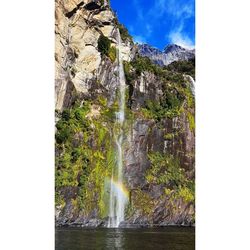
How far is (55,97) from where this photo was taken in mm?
7121

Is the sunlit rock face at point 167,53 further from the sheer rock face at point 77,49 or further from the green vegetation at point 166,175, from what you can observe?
the green vegetation at point 166,175

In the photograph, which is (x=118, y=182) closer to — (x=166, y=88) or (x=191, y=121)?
(x=191, y=121)

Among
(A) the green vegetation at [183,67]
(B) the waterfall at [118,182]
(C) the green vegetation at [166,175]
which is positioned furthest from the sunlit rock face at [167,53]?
(C) the green vegetation at [166,175]

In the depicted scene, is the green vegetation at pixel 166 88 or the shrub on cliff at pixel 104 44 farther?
the shrub on cliff at pixel 104 44

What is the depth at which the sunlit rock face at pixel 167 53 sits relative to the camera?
21.3 ft

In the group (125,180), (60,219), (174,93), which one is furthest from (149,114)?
(60,219)

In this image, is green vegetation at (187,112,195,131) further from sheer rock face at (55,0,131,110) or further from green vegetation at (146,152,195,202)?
sheer rock face at (55,0,131,110)

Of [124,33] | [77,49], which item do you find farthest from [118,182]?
[77,49]

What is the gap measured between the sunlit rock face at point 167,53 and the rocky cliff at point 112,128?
0.08 meters

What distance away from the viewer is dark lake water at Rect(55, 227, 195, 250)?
6328mm
